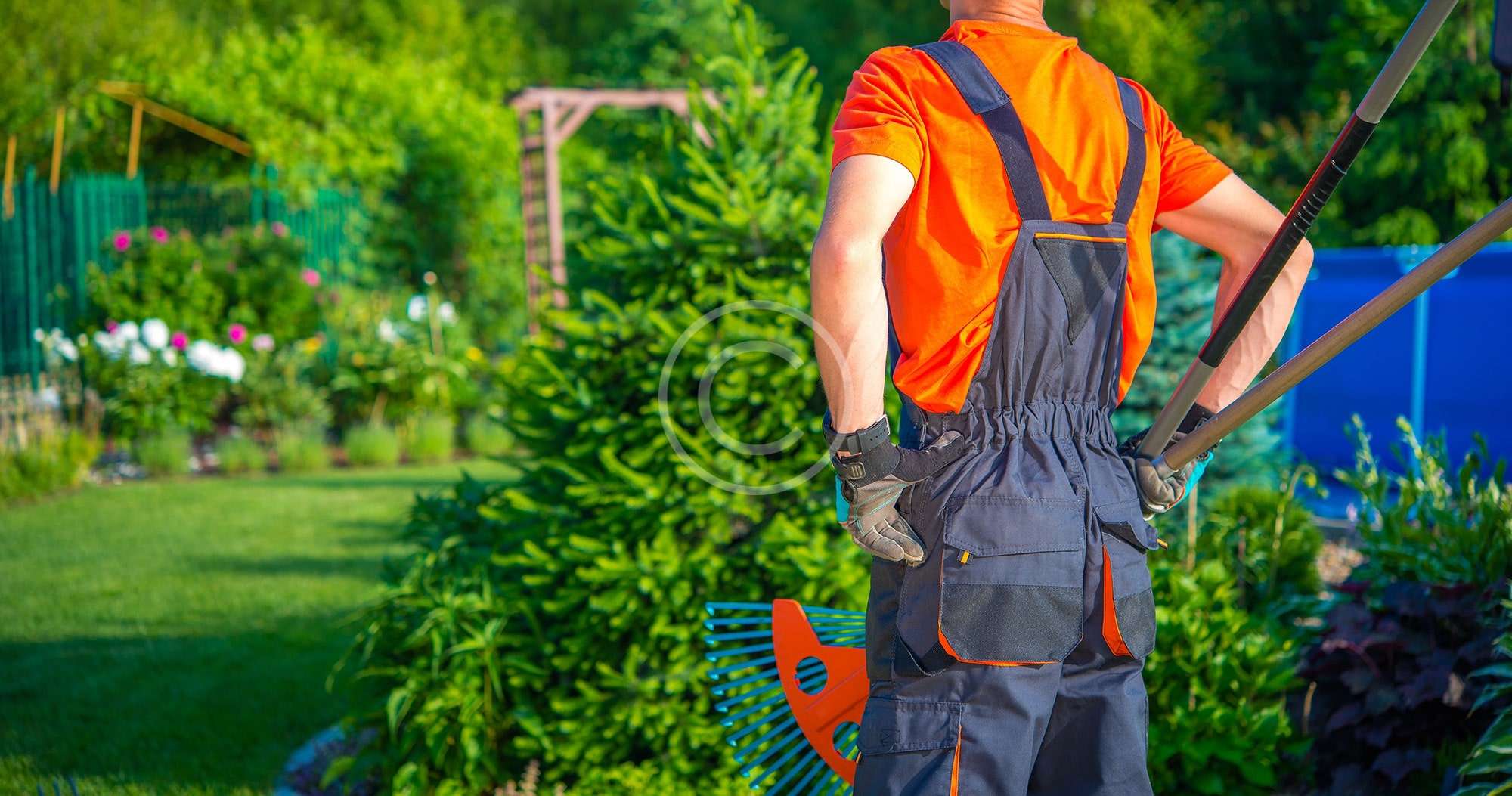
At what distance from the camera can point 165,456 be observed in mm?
9672

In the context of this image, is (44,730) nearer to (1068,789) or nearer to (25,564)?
(25,564)

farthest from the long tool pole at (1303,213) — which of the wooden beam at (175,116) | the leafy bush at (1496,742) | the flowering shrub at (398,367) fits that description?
the wooden beam at (175,116)

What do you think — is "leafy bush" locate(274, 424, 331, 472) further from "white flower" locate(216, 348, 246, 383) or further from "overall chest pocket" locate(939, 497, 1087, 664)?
"overall chest pocket" locate(939, 497, 1087, 664)

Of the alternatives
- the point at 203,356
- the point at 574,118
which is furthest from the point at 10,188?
the point at 574,118

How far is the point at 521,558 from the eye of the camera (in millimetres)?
3344

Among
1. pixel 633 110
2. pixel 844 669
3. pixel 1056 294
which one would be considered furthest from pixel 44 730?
pixel 633 110

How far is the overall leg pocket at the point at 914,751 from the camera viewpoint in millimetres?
1927

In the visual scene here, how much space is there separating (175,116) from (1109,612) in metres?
15.2

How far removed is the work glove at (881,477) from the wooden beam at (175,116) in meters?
14.5

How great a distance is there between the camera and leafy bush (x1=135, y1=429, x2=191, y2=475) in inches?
381

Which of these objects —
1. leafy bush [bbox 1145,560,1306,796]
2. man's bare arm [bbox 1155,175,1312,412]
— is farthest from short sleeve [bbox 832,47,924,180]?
leafy bush [bbox 1145,560,1306,796]

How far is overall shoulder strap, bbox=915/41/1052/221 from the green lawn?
9.20 ft

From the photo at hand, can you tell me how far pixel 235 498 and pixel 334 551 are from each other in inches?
85.9

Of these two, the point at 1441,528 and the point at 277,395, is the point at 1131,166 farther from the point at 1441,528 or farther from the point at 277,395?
the point at 277,395
